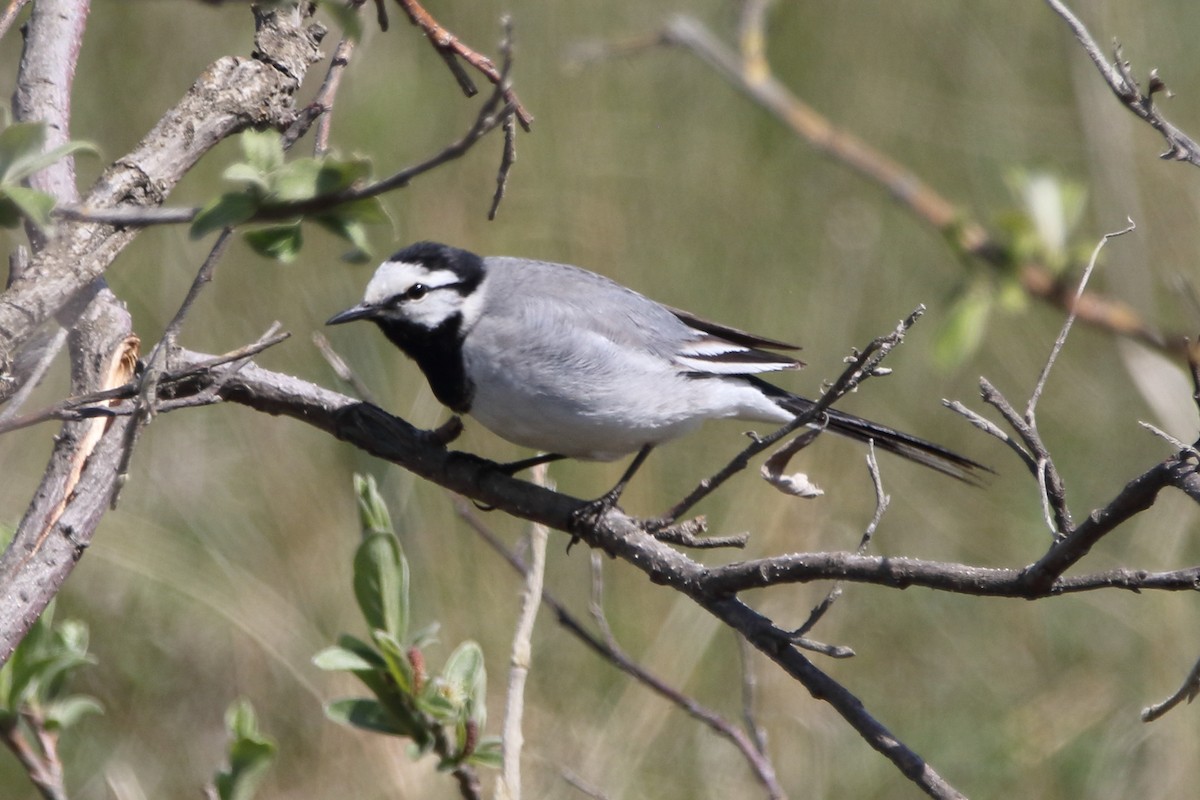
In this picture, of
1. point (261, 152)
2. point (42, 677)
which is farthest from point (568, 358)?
point (261, 152)

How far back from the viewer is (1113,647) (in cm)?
541

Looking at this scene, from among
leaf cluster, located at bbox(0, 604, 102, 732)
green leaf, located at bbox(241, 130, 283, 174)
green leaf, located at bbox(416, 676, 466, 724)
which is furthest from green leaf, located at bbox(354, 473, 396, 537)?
green leaf, located at bbox(241, 130, 283, 174)

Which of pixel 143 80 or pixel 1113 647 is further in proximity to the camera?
pixel 143 80

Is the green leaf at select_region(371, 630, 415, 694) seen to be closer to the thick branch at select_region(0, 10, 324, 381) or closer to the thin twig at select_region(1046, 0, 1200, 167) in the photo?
the thick branch at select_region(0, 10, 324, 381)

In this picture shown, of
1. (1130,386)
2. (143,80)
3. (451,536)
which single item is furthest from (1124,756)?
(143,80)

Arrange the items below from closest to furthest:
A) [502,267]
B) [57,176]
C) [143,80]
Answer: [57,176]
[502,267]
[143,80]

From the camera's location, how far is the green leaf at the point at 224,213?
136cm

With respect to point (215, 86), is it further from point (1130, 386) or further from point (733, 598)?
point (1130, 386)

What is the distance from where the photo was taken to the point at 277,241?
1.64 meters

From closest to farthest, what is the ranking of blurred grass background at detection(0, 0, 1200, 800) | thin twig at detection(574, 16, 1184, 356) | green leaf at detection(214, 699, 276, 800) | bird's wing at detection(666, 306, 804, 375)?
green leaf at detection(214, 699, 276, 800)
thin twig at detection(574, 16, 1184, 356)
bird's wing at detection(666, 306, 804, 375)
blurred grass background at detection(0, 0, 1200, 800)

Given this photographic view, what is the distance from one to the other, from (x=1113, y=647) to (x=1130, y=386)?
143 cm

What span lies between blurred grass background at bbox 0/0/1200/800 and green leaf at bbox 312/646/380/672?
224cm

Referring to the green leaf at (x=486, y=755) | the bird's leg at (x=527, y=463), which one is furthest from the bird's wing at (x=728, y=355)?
the green leaf at (x=486, y=755)

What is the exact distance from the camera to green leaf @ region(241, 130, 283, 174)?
153 cm
